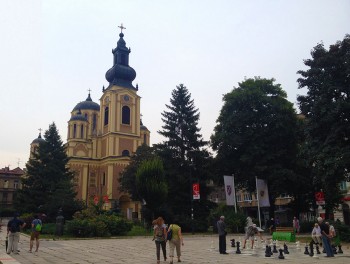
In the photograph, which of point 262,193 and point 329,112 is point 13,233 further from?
point 262,193

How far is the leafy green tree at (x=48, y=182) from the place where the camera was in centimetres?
3772

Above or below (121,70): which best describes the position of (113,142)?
below

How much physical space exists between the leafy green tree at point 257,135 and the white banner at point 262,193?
235cm

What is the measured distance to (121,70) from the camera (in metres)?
66.9

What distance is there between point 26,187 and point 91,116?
36438 millimetres

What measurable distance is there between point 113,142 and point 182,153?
26898 millimetres

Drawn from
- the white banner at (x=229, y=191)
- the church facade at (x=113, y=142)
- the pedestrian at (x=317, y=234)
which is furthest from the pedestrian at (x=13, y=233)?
the church facade at (x=113, y=142)

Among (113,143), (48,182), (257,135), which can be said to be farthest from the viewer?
(113,143)

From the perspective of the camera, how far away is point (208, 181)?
38375mm

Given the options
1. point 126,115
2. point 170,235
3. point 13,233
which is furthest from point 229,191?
point 126,115

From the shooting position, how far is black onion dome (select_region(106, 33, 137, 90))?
219 ft

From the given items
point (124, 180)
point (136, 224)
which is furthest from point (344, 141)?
point (124, 180)

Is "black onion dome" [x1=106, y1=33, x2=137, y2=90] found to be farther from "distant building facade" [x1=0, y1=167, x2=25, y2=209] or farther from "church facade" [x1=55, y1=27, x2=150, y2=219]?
"distant building facade" [x1=0, y1=167, x2=25, y2=209]

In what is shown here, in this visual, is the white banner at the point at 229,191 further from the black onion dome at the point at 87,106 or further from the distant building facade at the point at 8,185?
the distant building facade at the point at 8,185
